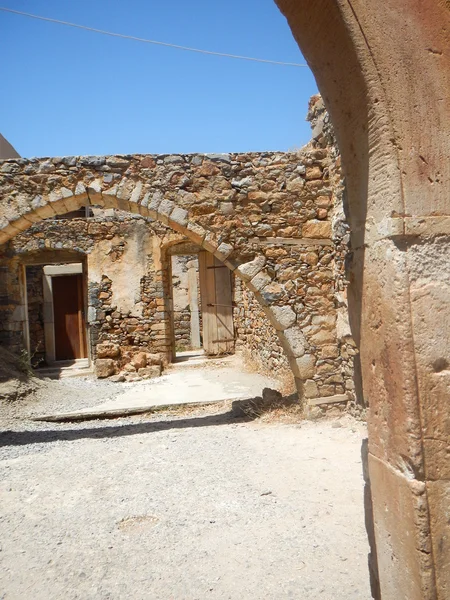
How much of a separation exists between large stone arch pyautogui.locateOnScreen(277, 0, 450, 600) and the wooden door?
1019 centimetres

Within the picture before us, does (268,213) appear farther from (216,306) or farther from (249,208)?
(216,306)

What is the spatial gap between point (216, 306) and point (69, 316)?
183 inches

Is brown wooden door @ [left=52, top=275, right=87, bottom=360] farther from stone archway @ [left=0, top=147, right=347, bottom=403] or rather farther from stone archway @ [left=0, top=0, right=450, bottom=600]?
stone archway @ [left=0, top=0, right=450, bottom=600]

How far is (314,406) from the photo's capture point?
5.65 metres

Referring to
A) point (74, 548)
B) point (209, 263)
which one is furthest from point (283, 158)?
A: point (209, 263)

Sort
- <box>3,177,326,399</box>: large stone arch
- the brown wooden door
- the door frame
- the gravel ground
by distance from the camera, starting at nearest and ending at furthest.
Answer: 1. the gravel ground
2. <box>3,177,326,399</box>: large stone arch
3. the door frame
4. the brown wooden door

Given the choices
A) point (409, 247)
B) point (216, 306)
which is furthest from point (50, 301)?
point (409, 247)

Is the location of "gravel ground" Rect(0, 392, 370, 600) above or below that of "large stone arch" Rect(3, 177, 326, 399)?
below

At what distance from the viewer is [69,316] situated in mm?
13875

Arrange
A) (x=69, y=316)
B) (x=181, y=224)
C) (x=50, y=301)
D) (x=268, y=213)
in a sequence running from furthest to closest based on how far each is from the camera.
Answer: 1. (x=69, y=316)
2. (x=50, y=301)
3. (x=268, y=213)
4. (x=181, y=224)

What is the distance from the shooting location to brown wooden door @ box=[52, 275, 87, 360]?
13.8 meters

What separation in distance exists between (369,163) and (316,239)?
14.6ft

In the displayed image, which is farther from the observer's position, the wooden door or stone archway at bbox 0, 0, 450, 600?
the wooden door

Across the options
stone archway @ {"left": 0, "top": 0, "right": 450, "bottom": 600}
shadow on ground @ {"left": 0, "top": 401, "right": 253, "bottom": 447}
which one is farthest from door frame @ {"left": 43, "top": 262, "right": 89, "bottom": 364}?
stone archway @ {"left": 0, "top": 0, "right": 450, "bottom": 600}
